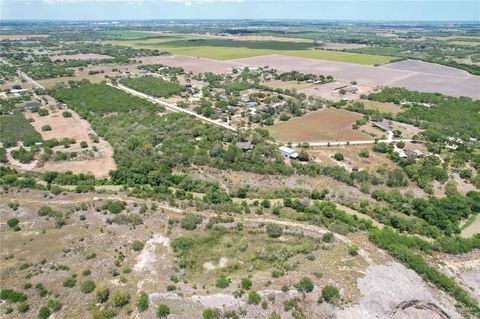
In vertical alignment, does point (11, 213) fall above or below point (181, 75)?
below

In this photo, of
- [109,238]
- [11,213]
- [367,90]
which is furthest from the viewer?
[367,90]

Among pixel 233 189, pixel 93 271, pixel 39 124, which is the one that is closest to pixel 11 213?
pixel 93 271

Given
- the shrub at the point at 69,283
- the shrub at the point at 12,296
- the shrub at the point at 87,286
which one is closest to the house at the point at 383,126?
the shrub at the point at 87,286

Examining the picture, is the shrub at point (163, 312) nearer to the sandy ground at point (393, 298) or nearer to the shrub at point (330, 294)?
the shrub at point (330, 294)

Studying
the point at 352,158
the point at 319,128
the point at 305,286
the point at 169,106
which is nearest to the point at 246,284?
the point at 305,286

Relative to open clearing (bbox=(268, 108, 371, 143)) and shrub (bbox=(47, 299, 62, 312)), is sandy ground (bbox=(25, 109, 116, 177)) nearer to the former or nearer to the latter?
shrub (bbox=(47, 299, 62, 312))

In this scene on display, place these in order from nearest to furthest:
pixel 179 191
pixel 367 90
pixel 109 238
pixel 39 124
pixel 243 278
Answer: pixel 243 278, pixel 109 238, pixel 179 191, pixel 39 124, pixel 367 90

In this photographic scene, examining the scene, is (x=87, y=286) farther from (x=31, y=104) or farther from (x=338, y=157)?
(x=31, y=104)

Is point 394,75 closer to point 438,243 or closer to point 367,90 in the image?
point 367,90
